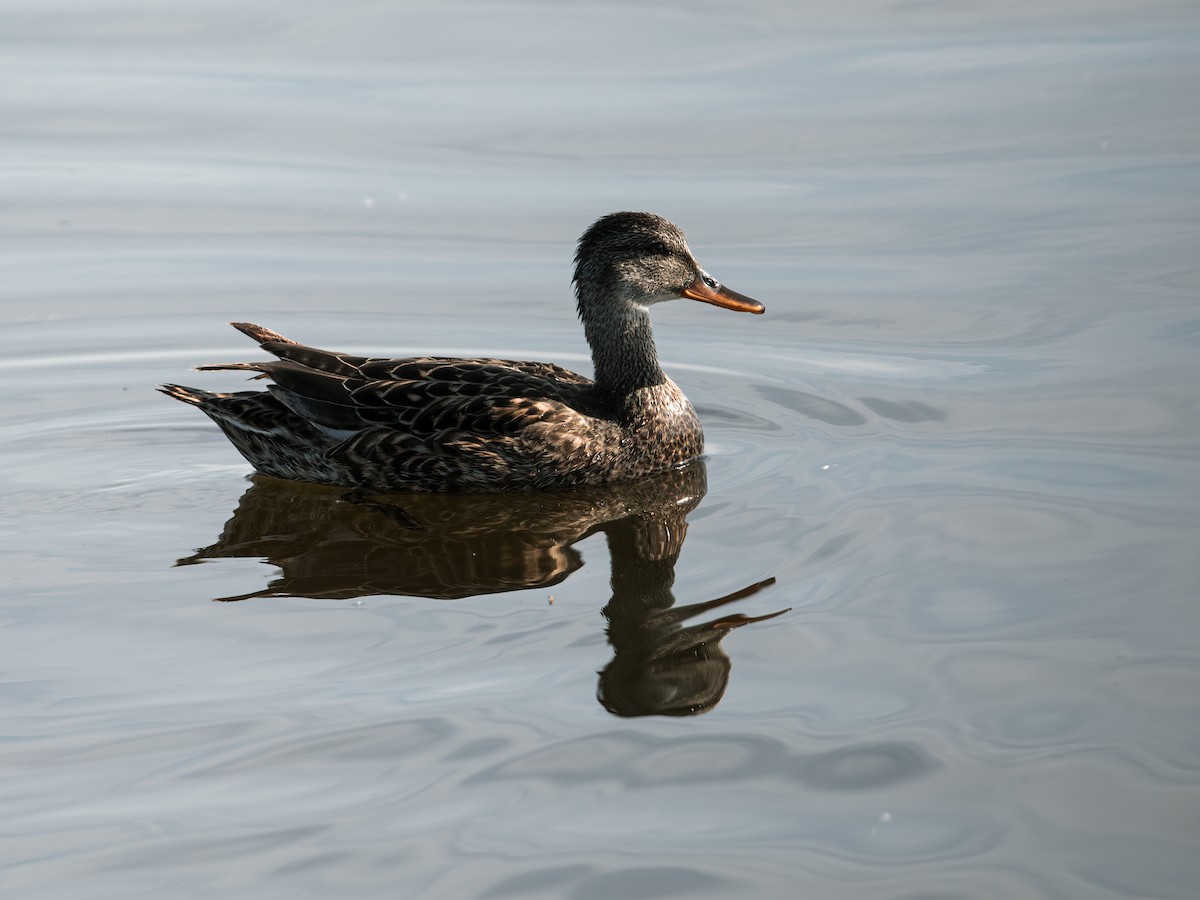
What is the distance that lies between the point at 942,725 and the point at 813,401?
4100 millimetres

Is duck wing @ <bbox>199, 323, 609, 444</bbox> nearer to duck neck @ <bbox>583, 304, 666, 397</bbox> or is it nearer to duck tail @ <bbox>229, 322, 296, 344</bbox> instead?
duck tail @ <bbox>229, 322, 296, 344</bbox>

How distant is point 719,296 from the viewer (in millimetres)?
9586

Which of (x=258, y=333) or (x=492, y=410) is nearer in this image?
(x=492, y=410)

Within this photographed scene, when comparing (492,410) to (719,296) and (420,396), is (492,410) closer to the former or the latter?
(420,396)

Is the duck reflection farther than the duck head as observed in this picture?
No

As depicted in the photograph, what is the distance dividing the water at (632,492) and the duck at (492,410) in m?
0.28

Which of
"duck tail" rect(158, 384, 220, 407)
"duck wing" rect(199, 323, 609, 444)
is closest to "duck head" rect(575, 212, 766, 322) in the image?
"duck wing" rect(199, 323, 609, 444)

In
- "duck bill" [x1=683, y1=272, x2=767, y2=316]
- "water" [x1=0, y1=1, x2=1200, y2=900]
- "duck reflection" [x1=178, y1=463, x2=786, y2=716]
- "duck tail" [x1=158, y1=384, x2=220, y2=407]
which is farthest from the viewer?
"duck bill" [x1=683, y1=272, x2=767, y2=316]

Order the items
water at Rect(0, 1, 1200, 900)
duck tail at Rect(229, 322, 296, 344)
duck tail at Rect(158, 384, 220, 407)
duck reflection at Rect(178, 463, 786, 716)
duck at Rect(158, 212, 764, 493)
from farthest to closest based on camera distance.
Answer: duck tail at Rect(229, 322, 296, 344)
duck tail at Rect(158, 384, 220, 407)
duck at Rect(158, 212, 764, 493)
duck reflection at Rect(178, 463, 786, 716)
water at Rect(0, 1, 1200, 900)

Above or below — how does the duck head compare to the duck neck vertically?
above

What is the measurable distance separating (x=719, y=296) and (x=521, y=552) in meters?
2.42

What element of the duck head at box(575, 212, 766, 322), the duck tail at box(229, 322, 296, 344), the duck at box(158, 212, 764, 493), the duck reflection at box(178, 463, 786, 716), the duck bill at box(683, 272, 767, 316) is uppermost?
the duck head at box(575, 212, 766, 322)

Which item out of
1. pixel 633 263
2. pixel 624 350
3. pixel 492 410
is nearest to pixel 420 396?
pixel 492 410

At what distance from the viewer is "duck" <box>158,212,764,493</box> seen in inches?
348
